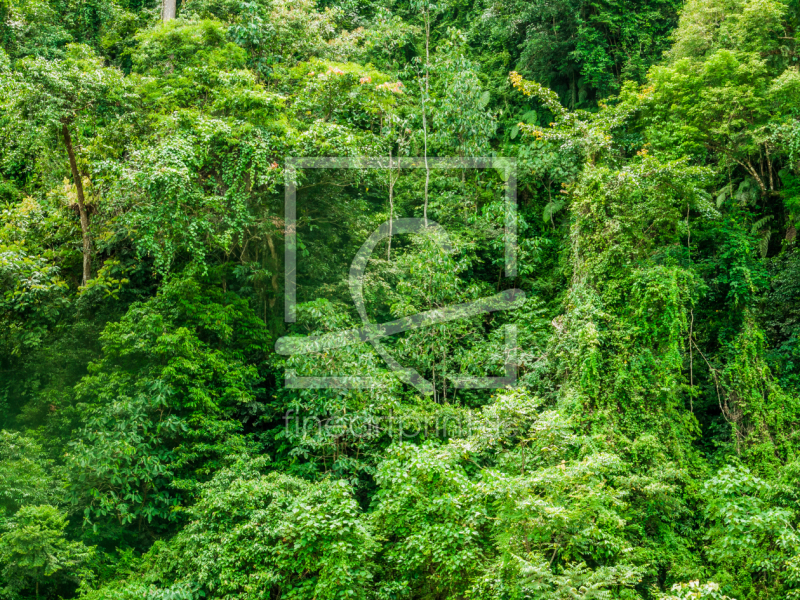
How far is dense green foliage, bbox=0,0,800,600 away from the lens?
6391 millimetres

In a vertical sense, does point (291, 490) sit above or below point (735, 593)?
above

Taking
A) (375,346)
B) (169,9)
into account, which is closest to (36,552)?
(375,346)

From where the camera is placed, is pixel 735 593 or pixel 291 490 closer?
pixel 735 593

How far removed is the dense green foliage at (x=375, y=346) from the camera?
21.0ft

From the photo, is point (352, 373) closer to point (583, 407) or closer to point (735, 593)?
point (583, 407)

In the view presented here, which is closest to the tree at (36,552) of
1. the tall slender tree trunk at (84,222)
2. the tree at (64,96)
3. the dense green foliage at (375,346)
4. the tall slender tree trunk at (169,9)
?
the dense green foliage at (375,346)

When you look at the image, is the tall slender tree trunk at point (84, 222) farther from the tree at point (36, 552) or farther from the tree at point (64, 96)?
the tree at point (36, 552)

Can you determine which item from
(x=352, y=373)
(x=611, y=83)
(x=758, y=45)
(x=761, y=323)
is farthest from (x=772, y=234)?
(x=352, y=373)

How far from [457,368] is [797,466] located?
476 centimetres

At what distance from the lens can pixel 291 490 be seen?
7453 millimetres

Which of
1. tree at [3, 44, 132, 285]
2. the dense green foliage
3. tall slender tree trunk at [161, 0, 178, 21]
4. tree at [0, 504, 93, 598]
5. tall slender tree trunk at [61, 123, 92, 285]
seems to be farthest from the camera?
tall slender tree trunk at [161, 0, 178, 21]

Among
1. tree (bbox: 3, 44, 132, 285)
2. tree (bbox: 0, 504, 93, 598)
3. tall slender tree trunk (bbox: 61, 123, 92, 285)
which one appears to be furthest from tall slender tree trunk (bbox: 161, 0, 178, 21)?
tree (bbox: 0, 504, 93, 598)

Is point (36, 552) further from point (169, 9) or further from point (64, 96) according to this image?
point (169, 9)

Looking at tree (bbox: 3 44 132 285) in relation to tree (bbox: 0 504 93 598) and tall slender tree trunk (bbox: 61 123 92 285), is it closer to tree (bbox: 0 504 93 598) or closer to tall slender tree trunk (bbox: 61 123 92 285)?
tall slender tree trunk (bbox: 61 123 92 285)
